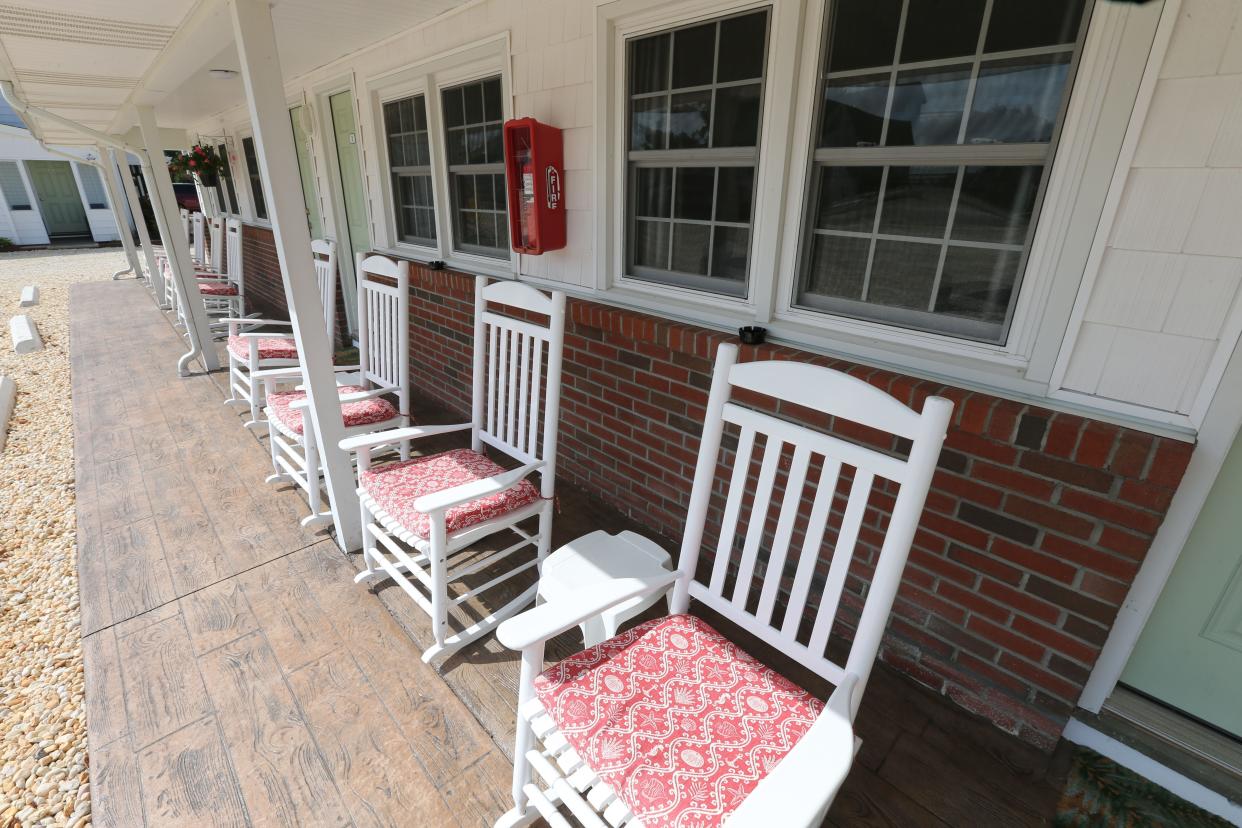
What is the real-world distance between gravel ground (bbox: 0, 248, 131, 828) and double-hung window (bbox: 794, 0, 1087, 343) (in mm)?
2740

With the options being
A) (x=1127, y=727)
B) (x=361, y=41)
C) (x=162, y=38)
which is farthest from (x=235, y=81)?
(x=1127, y=727)

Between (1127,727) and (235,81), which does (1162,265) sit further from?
(235,81)

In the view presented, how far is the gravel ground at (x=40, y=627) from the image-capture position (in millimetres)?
1503

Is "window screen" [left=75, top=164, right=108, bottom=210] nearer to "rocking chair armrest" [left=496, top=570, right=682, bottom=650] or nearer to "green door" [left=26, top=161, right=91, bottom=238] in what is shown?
"green door" [left=26, top=161, right=91, bottom=238]

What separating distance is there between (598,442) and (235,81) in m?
4.43

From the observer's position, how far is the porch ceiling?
218 centimetres

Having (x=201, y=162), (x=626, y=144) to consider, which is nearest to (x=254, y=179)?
(x=201, y=162)

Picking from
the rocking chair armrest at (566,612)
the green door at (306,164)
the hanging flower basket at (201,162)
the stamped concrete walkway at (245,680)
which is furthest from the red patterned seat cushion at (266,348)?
the hanging flower basket at (201,162)

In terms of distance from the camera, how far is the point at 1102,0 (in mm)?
1175

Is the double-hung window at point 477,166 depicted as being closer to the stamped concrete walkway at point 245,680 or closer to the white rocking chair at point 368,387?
the white rocking chair at point 368,387

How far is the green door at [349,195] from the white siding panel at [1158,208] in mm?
4344

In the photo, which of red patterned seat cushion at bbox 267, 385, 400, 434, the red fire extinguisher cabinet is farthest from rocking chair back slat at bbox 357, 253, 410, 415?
the red fire extinguisher cabinet

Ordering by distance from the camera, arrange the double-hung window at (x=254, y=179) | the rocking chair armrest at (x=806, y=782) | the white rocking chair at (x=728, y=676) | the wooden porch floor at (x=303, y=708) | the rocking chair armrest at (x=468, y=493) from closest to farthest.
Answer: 1. the rocking chair armrest at (x=806, y=782)
2. the white rocking chair at (x=728, y=676)
3. the wooden porch floor at (x=303, y=708)
4. the rocking chair armrest at (x=468, y=493)
5. the double-hung window at (x=254, y=179)

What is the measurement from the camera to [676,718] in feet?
3.76
